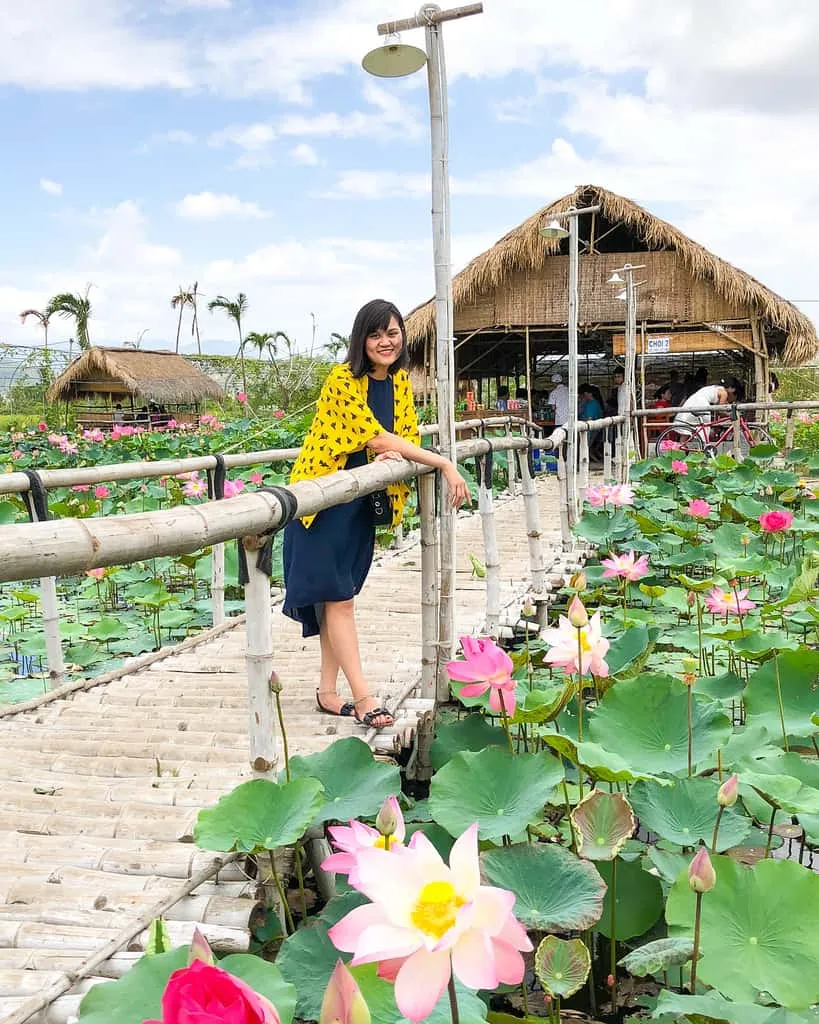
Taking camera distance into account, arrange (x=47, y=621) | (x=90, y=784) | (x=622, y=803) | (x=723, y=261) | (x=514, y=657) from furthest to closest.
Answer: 1. (x=723, y=261)
2. (x=47, y=621)
3. (x=514, y=657)
4. (x=90, y=784)
5. (x=622, y=803)

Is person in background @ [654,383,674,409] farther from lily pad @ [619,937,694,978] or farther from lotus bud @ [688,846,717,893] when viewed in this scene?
lotus bud @ [688,846,717,893]

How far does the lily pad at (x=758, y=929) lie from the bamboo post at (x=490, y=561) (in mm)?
2021

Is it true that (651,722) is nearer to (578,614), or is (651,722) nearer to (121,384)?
(578,614)

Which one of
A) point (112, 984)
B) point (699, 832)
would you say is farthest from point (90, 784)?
point (699, 832)

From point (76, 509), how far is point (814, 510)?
435 centimetres

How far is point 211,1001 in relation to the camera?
1.86ft

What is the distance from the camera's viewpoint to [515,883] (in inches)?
55.9

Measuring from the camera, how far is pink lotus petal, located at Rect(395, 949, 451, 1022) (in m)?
0.69

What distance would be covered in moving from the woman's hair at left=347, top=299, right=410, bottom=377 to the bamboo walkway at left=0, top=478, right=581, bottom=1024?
885mm

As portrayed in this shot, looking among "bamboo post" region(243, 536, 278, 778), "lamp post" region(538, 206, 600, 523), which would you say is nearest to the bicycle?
"lamp post" region(538, 206, 600, 523)

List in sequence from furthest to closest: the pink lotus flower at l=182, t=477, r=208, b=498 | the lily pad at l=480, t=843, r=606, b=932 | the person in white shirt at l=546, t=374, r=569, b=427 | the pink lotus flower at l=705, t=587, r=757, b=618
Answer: the person in white shirt at l=546, t=374, r=569, b=427 < the pink lotus flower at l=182, t=477, r=208, b=498 < the pink lotus flower at l=705, t=587, r=757, b=618 < the lily pad at l=480, t=843, r=606, b=932

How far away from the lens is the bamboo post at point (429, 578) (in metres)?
2.61

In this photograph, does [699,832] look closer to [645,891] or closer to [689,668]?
[645,891]

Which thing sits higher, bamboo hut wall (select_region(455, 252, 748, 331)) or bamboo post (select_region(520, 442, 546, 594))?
bamboo hut wall (select_region(455, 252, 748, 331))
